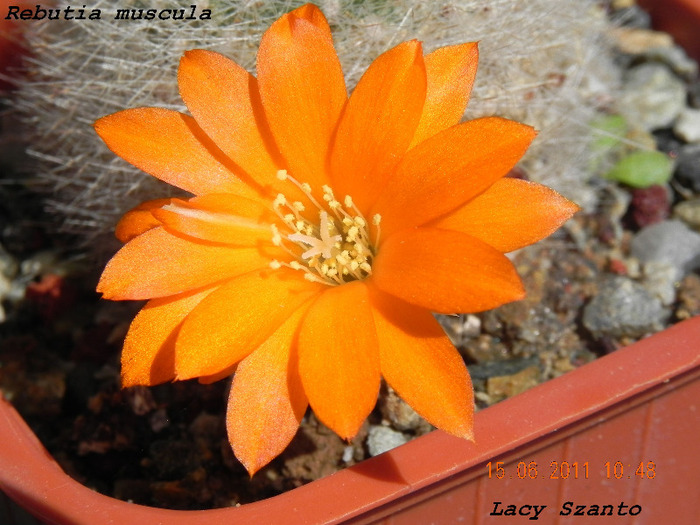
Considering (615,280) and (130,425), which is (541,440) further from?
(130,425)

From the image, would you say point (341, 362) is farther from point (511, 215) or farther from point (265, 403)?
point (511, 215)

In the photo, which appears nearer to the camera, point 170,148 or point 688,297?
point 170,148

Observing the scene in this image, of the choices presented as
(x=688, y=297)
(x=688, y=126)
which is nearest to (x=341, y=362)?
(x=688, y=297)

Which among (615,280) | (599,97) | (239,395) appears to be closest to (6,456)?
(239,395)

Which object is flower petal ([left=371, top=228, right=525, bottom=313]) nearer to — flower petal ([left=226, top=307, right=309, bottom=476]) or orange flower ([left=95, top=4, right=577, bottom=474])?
orange flower ([left=95, top=4, right=577, bottom=474])

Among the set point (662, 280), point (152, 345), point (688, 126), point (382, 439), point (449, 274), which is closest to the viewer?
point (449, 274)

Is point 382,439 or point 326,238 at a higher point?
point 326,238

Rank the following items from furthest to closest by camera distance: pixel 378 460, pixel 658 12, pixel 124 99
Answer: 1. pixel 658 12
2. pixel 124 99
3. pixel 378 460
